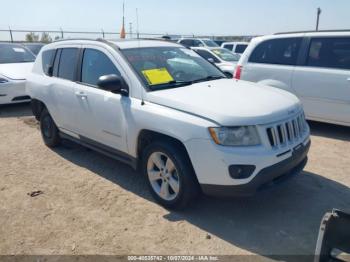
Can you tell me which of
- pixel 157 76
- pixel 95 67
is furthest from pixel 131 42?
pixel 157 76

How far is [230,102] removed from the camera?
341 centimetres

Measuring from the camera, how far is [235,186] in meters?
3.22

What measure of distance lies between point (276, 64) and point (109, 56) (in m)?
3.74

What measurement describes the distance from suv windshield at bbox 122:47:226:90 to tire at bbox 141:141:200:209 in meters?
0.72

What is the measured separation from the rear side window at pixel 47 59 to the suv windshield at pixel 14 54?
428cm

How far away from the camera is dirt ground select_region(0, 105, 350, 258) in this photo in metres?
3.19

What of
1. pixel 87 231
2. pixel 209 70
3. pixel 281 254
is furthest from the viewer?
pixel 209 70

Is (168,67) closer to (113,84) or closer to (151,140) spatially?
(113,84)

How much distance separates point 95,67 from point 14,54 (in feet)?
20.8

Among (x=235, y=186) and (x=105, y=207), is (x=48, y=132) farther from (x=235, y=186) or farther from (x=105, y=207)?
(x=235, y=186)

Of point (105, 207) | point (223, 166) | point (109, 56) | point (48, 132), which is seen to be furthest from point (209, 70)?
point (48, 132)

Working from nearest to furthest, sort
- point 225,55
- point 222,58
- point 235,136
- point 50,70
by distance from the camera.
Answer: point 235,136 < point 50,70 < point 222,58 < point 225,55

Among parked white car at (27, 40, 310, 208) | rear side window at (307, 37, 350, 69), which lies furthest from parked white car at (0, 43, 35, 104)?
rear side window at (307, 37, 350, 69)

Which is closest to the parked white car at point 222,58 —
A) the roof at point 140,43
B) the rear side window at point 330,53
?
the rear side window at point 330,53
